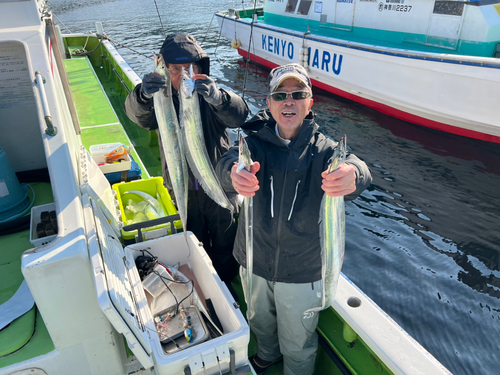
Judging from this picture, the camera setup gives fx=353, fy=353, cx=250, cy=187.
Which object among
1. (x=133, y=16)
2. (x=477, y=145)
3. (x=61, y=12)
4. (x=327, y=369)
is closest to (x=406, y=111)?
(x=477, y=145)

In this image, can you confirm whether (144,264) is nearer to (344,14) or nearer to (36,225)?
(36,225)

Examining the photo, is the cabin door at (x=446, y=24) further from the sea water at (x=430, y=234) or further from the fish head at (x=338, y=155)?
the fish head at (x=338, y=155)

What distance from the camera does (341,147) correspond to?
1.64m

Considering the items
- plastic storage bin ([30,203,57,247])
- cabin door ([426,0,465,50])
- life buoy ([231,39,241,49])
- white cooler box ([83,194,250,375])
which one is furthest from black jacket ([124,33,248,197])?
life buoy ([231,39,241,49])

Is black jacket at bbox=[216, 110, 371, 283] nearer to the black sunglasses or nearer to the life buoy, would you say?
the black sunglasses

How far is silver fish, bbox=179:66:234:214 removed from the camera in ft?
6.34

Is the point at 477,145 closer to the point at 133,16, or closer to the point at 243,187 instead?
the point at 243,187

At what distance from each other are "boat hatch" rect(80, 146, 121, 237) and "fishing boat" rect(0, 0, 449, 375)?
2 cm

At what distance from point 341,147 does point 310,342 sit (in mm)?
1775

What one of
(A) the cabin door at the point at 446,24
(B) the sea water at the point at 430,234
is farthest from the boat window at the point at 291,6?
(A) the cabin door at the point at 446,24

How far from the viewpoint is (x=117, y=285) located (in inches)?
89.0

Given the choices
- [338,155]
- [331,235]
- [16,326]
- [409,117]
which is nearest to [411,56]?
[409,117]

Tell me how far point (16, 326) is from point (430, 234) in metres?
6.19

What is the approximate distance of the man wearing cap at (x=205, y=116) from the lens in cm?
228
